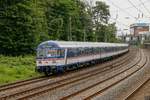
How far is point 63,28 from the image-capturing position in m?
70.1

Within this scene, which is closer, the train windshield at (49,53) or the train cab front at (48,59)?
the train cab front at (48,59)

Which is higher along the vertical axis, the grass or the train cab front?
the train cab front

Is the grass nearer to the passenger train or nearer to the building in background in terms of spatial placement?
the passenger train

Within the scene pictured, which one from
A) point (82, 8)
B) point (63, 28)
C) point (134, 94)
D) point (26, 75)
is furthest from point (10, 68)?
point (82, 8)

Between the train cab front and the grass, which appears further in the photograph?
the train cab front

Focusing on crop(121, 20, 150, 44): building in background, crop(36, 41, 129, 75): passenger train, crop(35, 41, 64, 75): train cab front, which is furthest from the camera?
crop(121, 20, 150, 44): building in background

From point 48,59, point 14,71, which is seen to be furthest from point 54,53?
point 14,71

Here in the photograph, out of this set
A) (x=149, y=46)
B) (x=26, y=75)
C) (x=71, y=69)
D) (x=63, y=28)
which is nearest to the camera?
(x=26, y=75)

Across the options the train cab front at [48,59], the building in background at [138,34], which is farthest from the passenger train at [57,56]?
the building in background at [138,34]

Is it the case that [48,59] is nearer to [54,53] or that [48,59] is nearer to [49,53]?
[49,53]

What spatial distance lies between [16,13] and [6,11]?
47.1 inches

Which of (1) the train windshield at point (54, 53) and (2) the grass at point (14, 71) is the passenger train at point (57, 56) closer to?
(1) the train windshield at point (54, 53)

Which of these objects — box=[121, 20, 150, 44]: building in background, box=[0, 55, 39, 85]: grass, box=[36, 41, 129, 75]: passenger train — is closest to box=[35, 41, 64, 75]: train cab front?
box=[36, 41, 129, 75]: passenger train

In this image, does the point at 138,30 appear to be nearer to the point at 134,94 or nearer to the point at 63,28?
the point at 63,28
